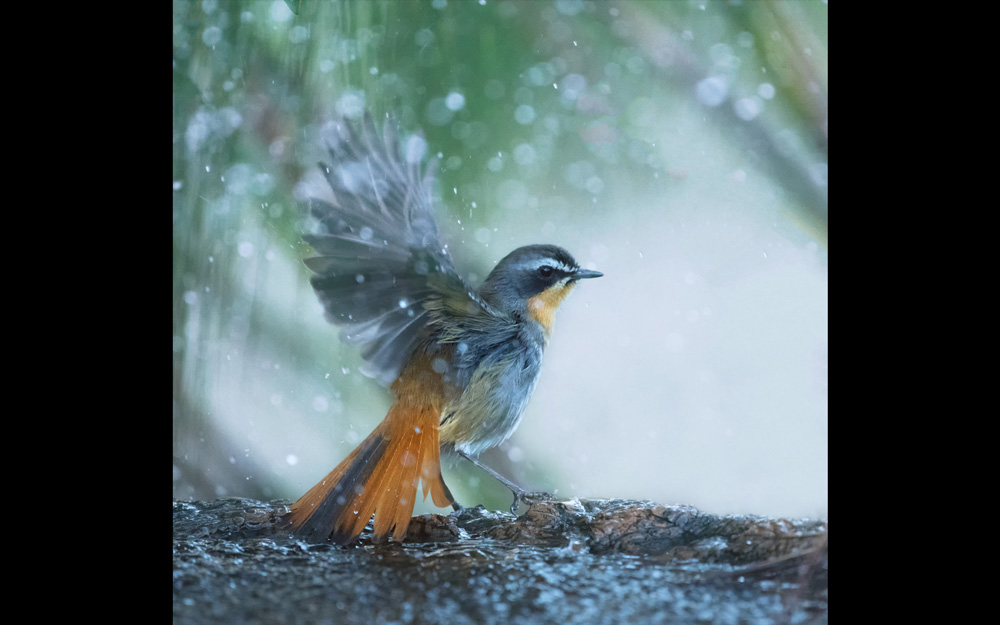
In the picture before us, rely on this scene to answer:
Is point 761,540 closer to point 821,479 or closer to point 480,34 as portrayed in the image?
point 821,479

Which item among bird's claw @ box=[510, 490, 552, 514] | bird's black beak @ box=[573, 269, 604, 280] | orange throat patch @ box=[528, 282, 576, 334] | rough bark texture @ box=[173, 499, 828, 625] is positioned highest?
bird's black beak @ box=[573, 269, 604, 280]

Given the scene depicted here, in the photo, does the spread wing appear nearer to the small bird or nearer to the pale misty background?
the small bird

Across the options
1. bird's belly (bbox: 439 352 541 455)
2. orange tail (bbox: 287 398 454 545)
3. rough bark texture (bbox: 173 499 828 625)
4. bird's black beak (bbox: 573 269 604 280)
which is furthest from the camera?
bird's black beak (bbox: 573 269 604 280)

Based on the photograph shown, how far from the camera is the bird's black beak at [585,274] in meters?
2.63

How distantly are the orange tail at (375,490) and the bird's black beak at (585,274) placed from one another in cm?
79

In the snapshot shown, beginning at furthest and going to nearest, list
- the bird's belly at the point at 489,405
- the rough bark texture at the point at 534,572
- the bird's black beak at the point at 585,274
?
the bird's black beak at the point at 585,274
the bird's belly at the point at 489,405
the rough bark texture at the point at 534,572

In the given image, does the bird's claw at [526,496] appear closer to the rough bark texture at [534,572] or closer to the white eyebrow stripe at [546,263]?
the rough bark texture at [534,572]

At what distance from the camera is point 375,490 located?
2.17m

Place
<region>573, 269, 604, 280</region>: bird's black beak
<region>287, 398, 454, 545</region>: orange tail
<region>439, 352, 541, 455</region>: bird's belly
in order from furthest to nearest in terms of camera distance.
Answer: <region>573, 269, 604, 280</region>: bird's black beak < <region>439, 352, 541, 455</region>: bird's belly < <region>287, 398, 454, 545</region>: orange tail

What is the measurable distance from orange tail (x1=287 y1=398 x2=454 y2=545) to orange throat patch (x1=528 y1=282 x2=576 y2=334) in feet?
2.03

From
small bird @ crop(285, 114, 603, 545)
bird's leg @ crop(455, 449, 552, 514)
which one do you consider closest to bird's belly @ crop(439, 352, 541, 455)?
small bird @ crop(285, 114, 603, 545)

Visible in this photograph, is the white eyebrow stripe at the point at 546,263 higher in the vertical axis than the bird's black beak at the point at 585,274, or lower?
higher

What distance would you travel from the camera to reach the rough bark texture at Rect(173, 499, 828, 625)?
1735 millimetres

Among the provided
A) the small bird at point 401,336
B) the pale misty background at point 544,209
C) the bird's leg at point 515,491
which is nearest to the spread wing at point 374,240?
the small bird at point 401,336
